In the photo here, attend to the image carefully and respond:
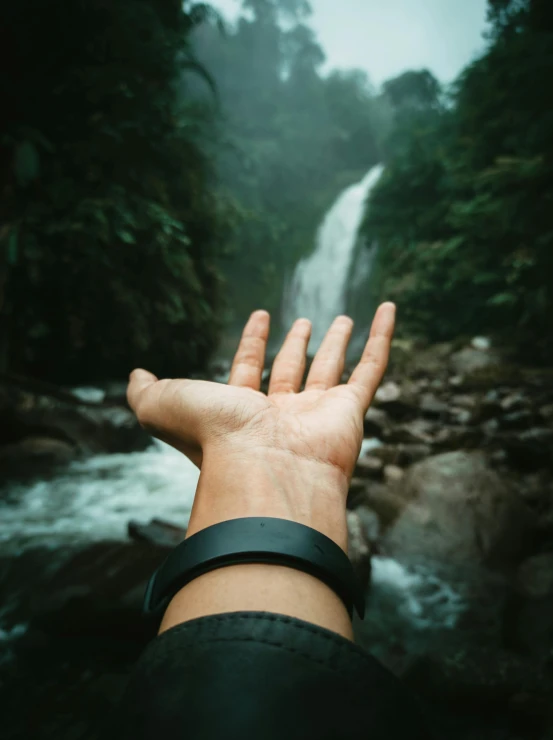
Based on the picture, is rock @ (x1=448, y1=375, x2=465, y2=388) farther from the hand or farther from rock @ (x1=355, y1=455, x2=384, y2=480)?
the hand

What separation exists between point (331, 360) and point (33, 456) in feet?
12.5

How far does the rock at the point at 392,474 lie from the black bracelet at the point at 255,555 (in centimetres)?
289

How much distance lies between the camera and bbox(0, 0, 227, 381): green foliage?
4.91m

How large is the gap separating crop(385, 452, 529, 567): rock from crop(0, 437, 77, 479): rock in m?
3.48

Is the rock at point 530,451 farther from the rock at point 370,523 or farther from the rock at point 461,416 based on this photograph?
the rock at point 370,523

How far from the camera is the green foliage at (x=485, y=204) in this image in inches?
215

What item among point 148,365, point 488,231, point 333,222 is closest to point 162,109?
point 148,365

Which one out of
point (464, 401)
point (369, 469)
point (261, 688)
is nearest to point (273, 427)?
point (261, 688)

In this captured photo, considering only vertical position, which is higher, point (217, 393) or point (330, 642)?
point (217, 393)

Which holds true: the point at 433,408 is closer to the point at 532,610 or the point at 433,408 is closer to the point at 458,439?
the point at 458,439

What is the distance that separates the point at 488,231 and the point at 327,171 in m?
20.1

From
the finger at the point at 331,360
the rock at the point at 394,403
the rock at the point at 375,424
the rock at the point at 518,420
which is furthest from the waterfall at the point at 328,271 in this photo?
the finger at the point at 331,360

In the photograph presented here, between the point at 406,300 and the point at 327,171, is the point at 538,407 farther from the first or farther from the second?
the point at 327,171

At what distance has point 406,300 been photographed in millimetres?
11328
